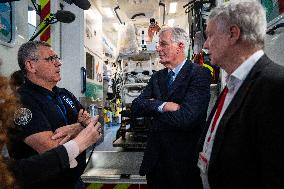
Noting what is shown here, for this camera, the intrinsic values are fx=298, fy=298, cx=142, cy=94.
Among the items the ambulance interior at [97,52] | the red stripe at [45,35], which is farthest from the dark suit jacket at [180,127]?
the red stripe at [45,35]

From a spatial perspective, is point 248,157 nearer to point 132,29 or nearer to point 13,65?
point 13,65

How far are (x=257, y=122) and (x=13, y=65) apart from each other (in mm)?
2264

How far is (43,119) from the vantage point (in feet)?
7.25

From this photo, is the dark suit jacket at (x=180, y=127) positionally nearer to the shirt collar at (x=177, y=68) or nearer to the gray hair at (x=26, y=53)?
the shirt collar at (x=177, y=68)

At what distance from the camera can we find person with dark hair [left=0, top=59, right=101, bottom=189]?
3.64ft

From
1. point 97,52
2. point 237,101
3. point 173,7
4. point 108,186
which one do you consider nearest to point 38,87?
point 237,101

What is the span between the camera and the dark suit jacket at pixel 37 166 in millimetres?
1257

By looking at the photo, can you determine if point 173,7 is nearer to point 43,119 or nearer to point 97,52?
point 97,52

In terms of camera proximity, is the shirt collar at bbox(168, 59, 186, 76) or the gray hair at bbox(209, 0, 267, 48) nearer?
the gray hair at bbox(209, 0, 267, 48)

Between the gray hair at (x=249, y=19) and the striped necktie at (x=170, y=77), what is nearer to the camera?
the gray hair at (x=249, y=19)

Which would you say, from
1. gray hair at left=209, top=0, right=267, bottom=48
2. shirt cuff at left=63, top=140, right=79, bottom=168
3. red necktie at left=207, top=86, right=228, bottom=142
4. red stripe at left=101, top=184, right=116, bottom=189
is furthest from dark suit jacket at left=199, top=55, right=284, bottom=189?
red stripe at left=101, top=184, right=116, bottom=189

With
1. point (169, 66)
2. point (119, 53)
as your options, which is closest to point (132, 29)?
point (119, 53)

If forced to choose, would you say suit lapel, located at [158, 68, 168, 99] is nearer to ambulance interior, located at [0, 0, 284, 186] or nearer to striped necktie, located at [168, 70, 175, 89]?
striped necktie, located at [168, 70, 175, 89]

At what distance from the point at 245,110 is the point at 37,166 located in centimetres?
100
